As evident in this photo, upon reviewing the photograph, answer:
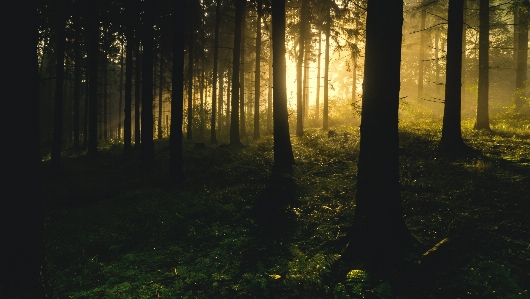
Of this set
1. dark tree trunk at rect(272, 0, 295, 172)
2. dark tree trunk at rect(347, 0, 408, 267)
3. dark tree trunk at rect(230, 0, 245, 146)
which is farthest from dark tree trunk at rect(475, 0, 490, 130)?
dark tree trunk at rect(347, 0, 408, 267)

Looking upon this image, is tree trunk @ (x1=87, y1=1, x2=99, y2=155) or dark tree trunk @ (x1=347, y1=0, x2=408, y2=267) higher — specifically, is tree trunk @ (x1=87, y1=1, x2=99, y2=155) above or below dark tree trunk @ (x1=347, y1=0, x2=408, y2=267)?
above

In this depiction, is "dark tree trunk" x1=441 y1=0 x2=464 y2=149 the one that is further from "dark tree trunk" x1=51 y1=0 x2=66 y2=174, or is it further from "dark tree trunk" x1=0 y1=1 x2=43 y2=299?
"dark tree trunk" x1=51 y1=0 x2=66 y2=174

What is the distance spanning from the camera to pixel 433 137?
49.9 feet

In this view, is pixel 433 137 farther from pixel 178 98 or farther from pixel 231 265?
pixel 231 265

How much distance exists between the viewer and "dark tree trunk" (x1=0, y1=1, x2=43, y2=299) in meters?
3.55

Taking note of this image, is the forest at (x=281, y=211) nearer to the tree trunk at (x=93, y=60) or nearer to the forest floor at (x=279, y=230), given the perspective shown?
the forest floor at (x=279, y=230)

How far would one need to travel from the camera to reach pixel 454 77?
1252 centimetres

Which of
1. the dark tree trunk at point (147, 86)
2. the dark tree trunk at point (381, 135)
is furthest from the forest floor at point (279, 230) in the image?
the dark tree trunk at point (147, 86)

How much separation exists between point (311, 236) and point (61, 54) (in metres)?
14.8

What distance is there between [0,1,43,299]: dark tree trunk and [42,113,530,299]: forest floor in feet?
1.32

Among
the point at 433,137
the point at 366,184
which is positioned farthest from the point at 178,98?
the point at 433,137

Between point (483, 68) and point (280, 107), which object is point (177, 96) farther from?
point (483, 68)

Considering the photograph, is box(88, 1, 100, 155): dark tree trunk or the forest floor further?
box(88, 1, 100, 155): dark tree trunk

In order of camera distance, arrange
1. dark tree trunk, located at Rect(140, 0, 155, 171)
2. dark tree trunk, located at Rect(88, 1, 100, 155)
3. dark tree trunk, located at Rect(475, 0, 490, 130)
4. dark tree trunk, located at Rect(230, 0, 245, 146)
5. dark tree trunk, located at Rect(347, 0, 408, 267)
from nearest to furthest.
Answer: dark tree trunk, located at Rect(347, 0, 408, 267) < dark tree trunk, located at Rect(140, 0, 155, 171) < dark tree trunk, located at Rect(475, 0, 490, 130) < dark tree trunk, located at Rect(88, 1, 100, 155) < dark tree trunk, located at Rect(230, 0, 245, 146)
